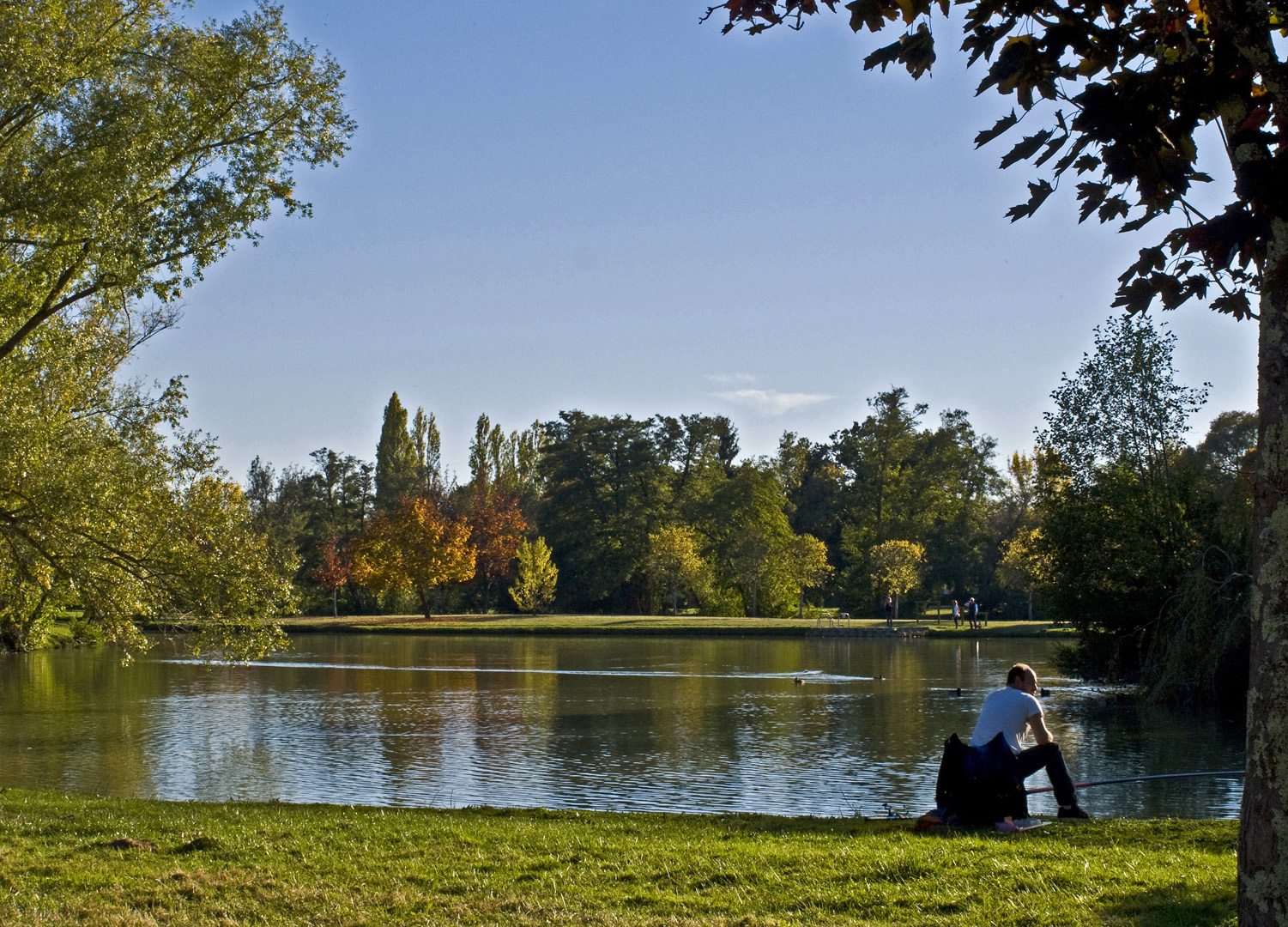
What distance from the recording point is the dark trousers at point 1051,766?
9.95 metres

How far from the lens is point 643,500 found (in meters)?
82.6

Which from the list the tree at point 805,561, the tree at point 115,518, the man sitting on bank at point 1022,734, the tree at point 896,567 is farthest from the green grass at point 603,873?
the tree at point 805,561

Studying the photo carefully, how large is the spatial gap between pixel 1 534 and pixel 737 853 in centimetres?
1136

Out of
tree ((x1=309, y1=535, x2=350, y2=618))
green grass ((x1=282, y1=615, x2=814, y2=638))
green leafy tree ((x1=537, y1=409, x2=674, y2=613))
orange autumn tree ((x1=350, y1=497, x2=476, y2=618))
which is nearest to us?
green grass ((x1=282, y1=615, x2=814, y2=638))

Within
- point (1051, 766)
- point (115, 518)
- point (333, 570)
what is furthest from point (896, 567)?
point (1051, 766)

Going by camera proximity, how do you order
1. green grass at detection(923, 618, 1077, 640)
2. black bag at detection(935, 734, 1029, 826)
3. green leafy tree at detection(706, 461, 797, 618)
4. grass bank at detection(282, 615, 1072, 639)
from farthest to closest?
green leafy tree at detection(706, 461, 797, 618), grass bank at detection(282, 615, 1072, 639), green grass at detection(923, 618, 1077, 640), black bag at detection(935, 734, 1029, 826)

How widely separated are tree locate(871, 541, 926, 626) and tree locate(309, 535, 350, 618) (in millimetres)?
35065

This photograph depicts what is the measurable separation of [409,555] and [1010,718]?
211 ft

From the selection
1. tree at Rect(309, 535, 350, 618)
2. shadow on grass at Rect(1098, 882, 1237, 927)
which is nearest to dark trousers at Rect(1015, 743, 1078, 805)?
shadow on grass at Rect(1098, 882, 1237, 927)

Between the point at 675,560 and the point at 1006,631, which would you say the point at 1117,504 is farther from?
the point at 675,560

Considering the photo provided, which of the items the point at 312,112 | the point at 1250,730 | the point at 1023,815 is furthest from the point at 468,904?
the point at 312,112

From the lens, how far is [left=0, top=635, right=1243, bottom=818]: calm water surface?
1452 centimetres

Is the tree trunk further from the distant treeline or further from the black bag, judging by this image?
the distant treeline

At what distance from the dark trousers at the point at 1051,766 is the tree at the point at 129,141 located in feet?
38.1
